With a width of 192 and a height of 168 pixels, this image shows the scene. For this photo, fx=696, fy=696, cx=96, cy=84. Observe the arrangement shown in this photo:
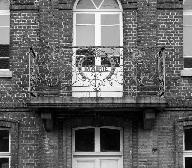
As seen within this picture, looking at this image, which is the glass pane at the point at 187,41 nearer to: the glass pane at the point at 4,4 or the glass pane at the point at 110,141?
the glass pane at the point at 110,141

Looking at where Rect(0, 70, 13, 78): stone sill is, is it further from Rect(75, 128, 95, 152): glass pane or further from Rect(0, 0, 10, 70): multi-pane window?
Rect(75, 128, 95, 152): glass pane

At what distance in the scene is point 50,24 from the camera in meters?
17.8

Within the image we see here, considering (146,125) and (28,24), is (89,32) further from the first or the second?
(146,125)

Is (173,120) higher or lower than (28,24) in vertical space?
lower

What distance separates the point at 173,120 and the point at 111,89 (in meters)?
1.75

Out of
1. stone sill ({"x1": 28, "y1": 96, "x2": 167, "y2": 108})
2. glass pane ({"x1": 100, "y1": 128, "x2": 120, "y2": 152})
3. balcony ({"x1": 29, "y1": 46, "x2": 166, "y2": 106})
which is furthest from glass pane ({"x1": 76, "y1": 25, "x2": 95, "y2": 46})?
glass pane ({"x1": 100, "y1": 128, "x2": 120, "y2": 152})

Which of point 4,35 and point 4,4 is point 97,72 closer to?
point 4,35

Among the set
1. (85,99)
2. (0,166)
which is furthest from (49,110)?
(0,166)

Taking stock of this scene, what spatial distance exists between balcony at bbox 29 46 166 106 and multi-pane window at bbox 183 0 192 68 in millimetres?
951

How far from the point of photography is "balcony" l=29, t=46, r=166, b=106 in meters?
17.1

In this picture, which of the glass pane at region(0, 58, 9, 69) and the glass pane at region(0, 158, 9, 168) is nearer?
the glass pane at region(0, 158, 9, 168)

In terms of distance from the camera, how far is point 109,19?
1825 centimetres

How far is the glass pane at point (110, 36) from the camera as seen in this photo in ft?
59.4

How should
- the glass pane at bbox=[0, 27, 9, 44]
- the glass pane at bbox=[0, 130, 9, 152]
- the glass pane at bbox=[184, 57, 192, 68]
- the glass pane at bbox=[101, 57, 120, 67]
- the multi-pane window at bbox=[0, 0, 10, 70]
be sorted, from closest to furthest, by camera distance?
the glass pane at bbox=[101, 57, 120, 67]
the glass pane at bbox=[0, 130, 9, 152]
the glass pane at bbox=[184, 57, 192, 68]
the multi-pane window at bbox=[0, 0, 10, 70]
the glass pane at bbox=[0, 27, 9, 44]
